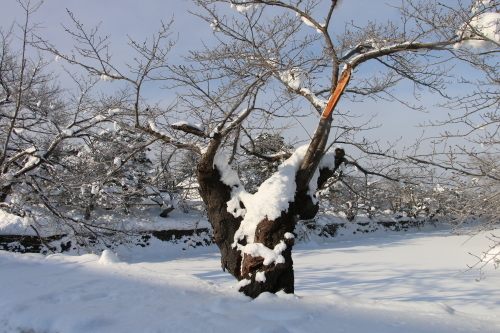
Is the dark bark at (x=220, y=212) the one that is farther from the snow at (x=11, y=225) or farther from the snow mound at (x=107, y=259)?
the snow at (x=11, y=225)

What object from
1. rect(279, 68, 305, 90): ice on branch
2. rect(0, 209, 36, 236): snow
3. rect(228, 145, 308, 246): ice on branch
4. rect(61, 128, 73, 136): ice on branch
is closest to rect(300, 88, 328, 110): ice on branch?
rect(279, 68, 305, 90): ice on branch

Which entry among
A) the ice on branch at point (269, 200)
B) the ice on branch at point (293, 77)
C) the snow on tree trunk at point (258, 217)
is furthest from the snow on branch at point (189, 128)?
the ice on branch at point (293, 77)

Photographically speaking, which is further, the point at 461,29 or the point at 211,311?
the point at 461,29

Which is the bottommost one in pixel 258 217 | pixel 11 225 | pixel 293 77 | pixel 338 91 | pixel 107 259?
pixel 107 259

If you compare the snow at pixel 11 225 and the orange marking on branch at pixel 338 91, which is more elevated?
the orange marking on branch at pixel 338 91

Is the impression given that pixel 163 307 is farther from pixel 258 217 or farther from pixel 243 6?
pixel 243 6

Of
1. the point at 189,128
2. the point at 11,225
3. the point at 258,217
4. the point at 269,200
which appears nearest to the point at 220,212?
the point at 258,217

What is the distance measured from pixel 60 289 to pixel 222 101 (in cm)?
256

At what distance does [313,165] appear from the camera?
421 cm

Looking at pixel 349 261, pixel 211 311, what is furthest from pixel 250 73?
pixel 349 261

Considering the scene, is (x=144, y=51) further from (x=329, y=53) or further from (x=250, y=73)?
(x=329, y=53)

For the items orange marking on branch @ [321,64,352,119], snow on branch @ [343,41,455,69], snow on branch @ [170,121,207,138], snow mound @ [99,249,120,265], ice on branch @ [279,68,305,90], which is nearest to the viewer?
snow on branch @ [343,41,455,69]

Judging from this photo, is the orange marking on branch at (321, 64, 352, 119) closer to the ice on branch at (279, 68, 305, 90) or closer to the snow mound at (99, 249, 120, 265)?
the ice on branch at (279, 68, 305, 90)

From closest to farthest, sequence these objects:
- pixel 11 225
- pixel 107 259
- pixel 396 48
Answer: pixel 396 48
pixel 107 259
pixel 11 225
